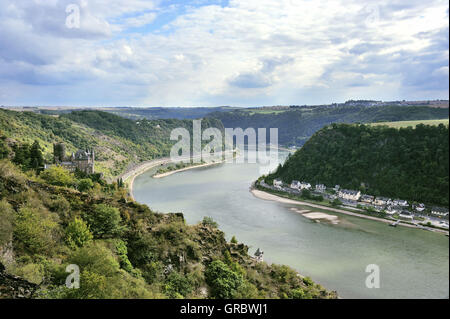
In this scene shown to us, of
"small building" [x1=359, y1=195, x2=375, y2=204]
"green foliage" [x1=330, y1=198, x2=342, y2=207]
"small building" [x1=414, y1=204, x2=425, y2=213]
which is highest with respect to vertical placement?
"small building" [x1=414, y1=204, x2=425, y2=213]

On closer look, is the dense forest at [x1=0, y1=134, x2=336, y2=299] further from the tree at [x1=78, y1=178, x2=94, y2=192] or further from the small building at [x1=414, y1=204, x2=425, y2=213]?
the small building at [x1=414, y1=204, x2=425, y2=213]

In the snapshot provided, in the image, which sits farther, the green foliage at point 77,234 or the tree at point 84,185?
the tree at point 84,185

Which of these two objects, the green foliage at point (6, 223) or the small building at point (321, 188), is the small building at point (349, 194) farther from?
the green foliage at point (6, 223)

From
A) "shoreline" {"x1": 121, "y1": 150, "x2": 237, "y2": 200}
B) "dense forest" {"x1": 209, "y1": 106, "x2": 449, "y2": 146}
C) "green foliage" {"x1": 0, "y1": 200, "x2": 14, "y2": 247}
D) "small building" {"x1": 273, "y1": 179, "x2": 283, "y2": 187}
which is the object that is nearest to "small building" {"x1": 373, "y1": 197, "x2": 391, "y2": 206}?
"small building" {"x1": 273, "y1": 179, "x2": 283, "y2": 187}

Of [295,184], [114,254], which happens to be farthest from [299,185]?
[114,254]

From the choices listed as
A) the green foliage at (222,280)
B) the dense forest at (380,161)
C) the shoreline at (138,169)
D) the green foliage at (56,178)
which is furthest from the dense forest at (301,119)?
the green foliage at (56,178)
